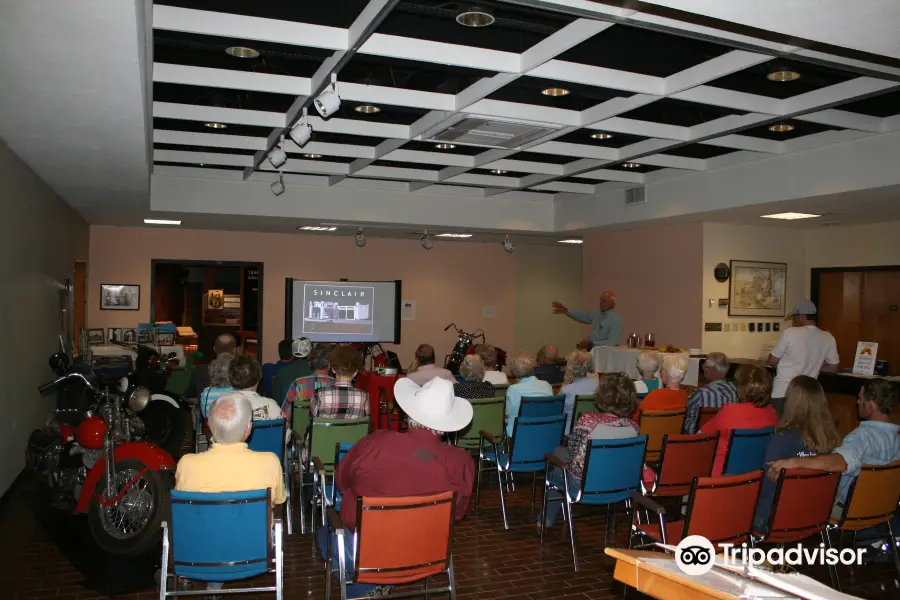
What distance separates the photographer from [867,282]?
9469mm

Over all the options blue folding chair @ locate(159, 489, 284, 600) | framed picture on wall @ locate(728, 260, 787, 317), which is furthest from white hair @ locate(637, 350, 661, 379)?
blue folding chair @ locate(159, 489, 284, 600)

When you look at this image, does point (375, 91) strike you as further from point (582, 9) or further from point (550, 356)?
point (550, 356)

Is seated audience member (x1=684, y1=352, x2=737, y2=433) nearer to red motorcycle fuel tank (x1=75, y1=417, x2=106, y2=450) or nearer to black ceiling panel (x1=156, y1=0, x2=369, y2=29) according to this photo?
black ceiling panel (x1=156, y1=0, x2=369, y2=29)

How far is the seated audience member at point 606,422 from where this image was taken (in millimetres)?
4359

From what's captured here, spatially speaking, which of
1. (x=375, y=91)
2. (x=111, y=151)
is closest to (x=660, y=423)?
(x=375, y=91)

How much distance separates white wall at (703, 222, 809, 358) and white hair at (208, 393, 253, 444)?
23.9 ft

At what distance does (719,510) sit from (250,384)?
2993 millimetres

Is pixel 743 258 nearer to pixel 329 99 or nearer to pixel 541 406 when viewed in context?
pixel 541 406

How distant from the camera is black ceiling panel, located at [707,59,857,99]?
474cm

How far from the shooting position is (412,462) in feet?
10.2

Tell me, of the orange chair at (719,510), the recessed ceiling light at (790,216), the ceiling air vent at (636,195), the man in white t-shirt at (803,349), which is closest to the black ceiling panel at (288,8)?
the orange chair at (719,510)

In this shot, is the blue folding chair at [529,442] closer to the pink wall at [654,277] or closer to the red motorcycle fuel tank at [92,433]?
the red motorcycle fuel tank at [92,433]

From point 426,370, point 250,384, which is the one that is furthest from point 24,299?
point 426,370

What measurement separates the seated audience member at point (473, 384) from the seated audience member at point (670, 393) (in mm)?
1207
